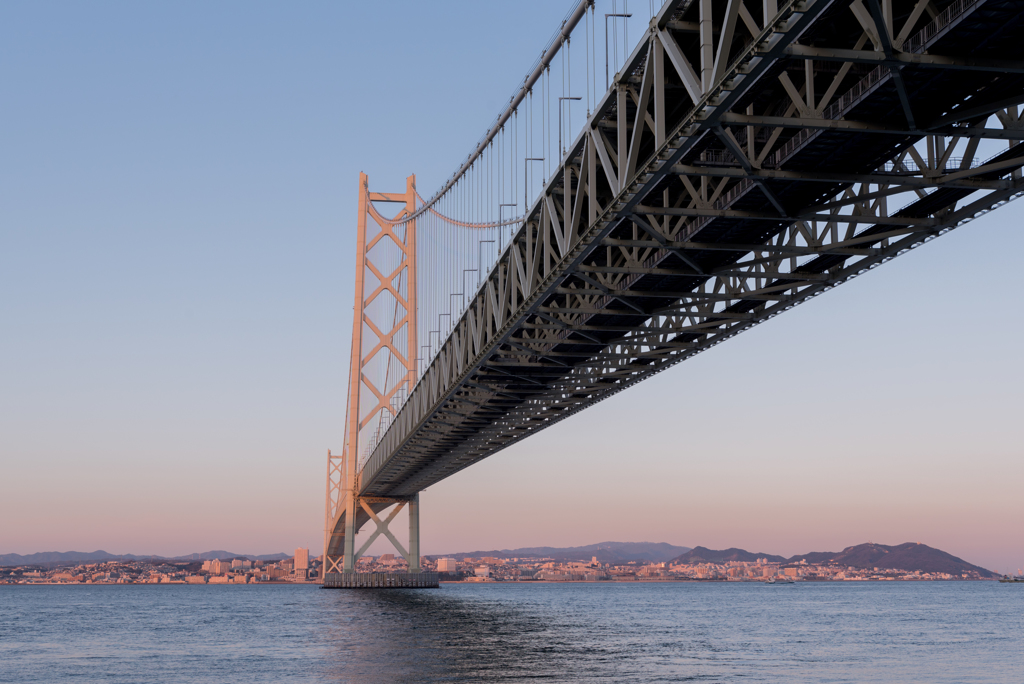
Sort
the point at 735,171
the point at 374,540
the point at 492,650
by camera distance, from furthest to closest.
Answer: the point at 374,540
the point at 492,650
the point at 735,171

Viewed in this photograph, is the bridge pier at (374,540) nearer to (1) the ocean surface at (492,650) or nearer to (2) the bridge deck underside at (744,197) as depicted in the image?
(1) the ocean surface at (492,650)

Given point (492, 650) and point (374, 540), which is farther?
point (374, 540)

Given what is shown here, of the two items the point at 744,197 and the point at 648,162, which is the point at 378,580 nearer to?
the point at 744,197

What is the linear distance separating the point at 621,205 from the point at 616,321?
32.9 feet

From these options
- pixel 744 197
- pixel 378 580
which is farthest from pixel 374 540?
pixel 744 197

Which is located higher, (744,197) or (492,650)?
(744,197)

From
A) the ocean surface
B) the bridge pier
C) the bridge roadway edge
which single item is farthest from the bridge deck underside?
the bridge pier

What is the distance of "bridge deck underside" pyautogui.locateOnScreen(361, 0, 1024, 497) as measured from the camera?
11531 millimetres

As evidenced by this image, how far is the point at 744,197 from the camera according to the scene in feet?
50.9

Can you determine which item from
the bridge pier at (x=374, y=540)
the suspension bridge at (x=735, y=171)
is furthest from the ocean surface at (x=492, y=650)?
the bridge pier at (x=374, y=540)

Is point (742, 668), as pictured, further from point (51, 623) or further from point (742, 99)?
point (51, 623)

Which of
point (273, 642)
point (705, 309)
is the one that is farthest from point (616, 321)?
point (273, 642)

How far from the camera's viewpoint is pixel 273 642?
119 feet

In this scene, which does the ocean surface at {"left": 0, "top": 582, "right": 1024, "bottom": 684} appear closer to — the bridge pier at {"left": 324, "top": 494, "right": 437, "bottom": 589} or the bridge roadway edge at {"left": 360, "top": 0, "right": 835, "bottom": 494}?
the bridge roadway edge at {"left": 360, "top": 0, "right": 835, "bottom": 494}
